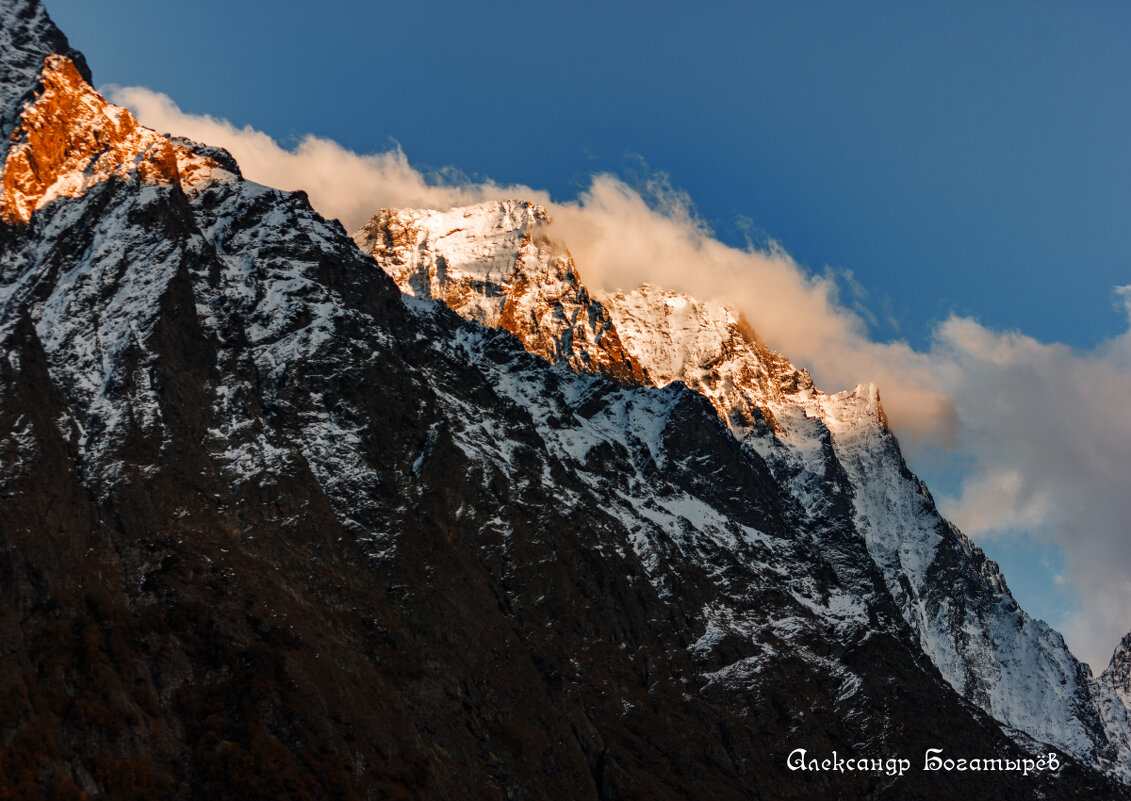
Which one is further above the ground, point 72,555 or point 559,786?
point 72,555

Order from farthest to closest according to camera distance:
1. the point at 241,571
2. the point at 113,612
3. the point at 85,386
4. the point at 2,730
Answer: the point at 85,386 → the point at 241,571 → the point at 113,612 → the point at 2,730

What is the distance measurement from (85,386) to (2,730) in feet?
242

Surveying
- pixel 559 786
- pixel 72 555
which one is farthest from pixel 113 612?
pixel 559 786

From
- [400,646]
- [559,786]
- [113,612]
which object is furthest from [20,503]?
[559,786]

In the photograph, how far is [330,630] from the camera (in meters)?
184

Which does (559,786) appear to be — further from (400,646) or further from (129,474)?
(129,474)

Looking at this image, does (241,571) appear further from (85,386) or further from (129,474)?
(85,386)

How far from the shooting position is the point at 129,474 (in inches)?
7264

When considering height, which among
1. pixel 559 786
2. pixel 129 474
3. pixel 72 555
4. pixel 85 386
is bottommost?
pixel 559 786

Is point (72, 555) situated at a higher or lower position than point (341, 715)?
higher

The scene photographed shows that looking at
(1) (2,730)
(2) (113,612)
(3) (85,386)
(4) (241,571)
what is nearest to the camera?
(1) (2,730)

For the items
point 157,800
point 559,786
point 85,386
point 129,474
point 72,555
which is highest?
point 85,386

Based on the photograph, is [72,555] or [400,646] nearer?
[72,555]

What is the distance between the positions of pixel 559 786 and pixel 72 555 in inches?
2984
